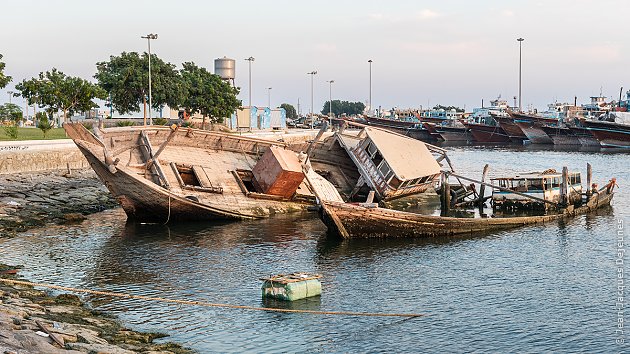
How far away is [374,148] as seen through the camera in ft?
141

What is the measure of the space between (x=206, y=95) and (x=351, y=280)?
64786 millimetres

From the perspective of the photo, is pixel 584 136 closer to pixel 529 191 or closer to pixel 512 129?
pixel 512 129

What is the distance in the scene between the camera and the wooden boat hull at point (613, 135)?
11356 centimetres

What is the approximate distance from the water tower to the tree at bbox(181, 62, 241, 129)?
1873cm

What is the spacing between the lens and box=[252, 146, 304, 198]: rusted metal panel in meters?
38.7

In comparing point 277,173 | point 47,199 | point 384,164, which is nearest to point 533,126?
point 384,164

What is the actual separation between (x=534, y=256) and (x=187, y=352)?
17.8 metres

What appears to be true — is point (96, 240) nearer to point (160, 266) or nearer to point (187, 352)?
point (160, 266)

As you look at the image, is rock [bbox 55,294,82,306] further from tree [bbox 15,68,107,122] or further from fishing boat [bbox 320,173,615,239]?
tree [bbox 15,68,107,122]

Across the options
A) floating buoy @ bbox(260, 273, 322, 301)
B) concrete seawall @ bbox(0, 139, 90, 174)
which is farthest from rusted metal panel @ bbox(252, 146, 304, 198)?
floating buoy @ bbox(260, 273, 322, 301)

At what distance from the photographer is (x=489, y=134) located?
453 ft

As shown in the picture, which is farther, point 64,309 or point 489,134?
point 489,134

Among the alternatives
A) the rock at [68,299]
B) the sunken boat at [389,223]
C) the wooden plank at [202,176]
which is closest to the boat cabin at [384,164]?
the sunken boat at [389,223]

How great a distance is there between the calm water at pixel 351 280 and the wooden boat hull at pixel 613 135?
7981 centimetres
